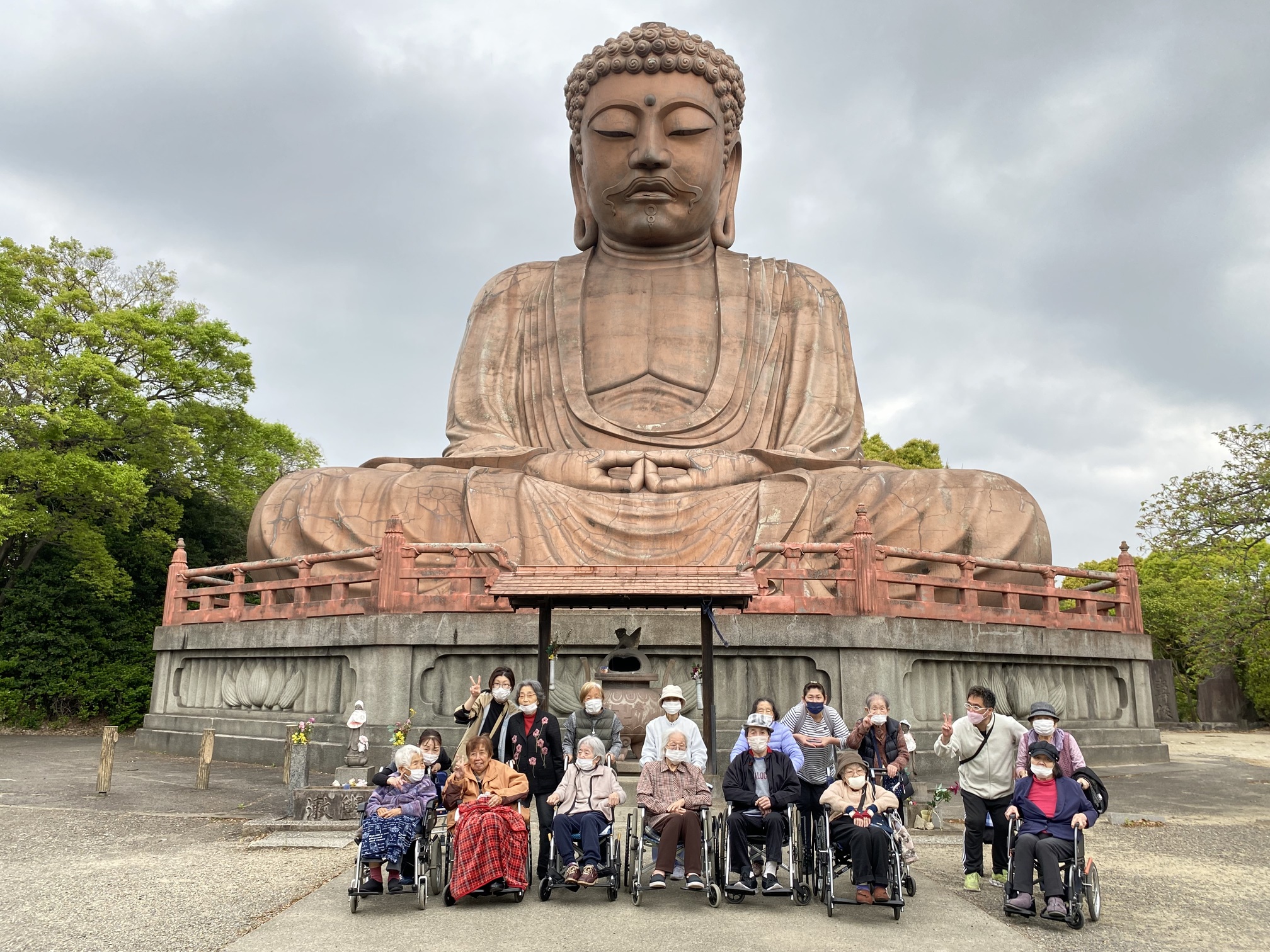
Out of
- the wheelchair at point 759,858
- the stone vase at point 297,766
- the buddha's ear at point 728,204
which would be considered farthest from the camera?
the buddha's ear at point 728,204

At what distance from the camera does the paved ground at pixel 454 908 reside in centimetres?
395

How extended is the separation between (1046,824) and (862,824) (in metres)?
0.75

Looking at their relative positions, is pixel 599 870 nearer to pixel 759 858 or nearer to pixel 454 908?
pixel 454 908

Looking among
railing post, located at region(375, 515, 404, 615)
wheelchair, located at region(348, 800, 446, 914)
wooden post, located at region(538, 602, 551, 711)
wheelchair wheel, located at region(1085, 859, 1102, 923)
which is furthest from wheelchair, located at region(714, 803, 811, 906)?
railing post, located at region(375, 515, 404, 615)

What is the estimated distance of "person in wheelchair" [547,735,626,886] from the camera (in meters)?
4.55

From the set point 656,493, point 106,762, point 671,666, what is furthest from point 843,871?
point 656,493

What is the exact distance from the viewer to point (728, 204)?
1395cm

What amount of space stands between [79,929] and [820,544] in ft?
20.7

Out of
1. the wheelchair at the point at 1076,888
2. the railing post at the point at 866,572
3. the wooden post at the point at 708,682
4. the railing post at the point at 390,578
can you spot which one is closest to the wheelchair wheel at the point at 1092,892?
the wheelchair at the point at 1076,888

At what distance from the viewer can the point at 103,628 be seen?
1633cm

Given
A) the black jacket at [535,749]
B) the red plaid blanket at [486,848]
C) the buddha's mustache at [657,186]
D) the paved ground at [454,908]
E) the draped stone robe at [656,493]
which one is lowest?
the paved ground at [454,908]

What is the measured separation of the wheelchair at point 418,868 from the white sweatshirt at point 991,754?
234 centimetres

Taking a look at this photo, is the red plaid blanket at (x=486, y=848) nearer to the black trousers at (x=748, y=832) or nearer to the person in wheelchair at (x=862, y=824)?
the black trousers at (x=748, y=832)

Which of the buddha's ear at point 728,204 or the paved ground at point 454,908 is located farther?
the buddha's ear at point 728,204
